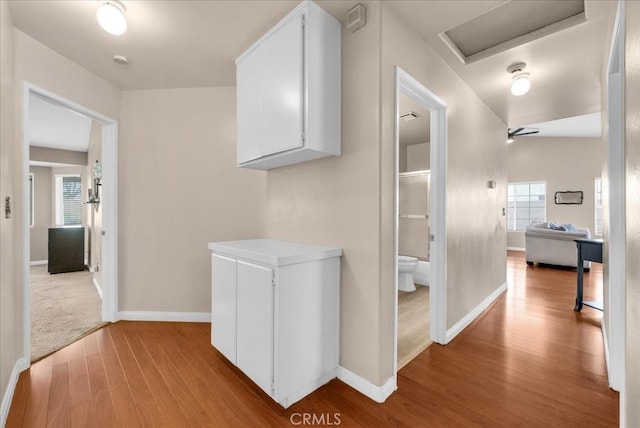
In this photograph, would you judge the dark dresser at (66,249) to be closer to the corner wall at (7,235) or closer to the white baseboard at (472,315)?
the corner wall at (7,235)

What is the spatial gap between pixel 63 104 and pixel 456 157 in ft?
11.4

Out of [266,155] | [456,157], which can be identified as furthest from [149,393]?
[456,157]

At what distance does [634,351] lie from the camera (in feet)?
3.29

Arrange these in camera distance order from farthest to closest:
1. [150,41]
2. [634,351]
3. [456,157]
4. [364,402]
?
1. [456,157]
2. [150,41]
3. [364,402]
4. [634,351]

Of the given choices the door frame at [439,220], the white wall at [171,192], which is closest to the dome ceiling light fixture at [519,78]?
the door frame at [439,220]

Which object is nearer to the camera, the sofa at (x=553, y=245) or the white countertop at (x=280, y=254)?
the white countertop at (x=280, y=254)

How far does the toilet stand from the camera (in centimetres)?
375

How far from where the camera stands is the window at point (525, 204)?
8.01 meters

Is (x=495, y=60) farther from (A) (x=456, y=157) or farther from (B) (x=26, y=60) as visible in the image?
(B) (x=26, y=60)

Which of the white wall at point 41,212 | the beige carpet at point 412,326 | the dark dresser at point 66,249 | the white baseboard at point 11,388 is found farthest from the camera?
the white wall at point 41,212

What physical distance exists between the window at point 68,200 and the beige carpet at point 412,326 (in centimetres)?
720

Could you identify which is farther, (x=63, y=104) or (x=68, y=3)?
(x=63, y=104)

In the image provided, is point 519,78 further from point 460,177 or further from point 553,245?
point 553,245

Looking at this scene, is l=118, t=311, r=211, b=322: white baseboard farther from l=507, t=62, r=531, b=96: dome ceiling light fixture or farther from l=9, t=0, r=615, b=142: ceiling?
l=507, t=62, r=531, b=96: dome ceiling light fixture
